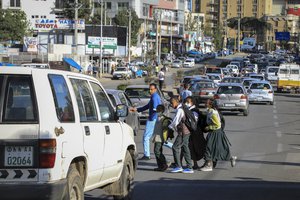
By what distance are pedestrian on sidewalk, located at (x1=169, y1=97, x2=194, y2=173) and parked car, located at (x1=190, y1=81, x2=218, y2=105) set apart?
23.7 metres

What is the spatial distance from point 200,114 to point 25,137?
327 inches

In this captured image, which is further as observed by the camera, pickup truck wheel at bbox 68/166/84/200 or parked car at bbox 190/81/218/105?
parked car at bbox 190/81/218/105

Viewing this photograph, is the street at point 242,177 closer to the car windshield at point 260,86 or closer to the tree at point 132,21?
the car windshield at point 260,86

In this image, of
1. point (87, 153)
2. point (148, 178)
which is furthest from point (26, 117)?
point (148, 178)

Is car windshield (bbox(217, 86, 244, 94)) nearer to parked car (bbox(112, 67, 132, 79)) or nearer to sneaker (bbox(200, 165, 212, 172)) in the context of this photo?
sneaker (bbox(200, 165, 212, 172))

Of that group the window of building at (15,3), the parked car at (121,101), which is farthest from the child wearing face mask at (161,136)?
the window of building at (15,3)

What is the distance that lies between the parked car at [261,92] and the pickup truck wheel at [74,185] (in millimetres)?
35250

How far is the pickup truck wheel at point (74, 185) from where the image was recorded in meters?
7.93

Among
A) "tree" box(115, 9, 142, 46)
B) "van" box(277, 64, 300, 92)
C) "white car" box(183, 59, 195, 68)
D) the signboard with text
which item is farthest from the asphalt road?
"tree" box(115, 9, 142, 46)

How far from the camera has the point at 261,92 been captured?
4281 centimetres

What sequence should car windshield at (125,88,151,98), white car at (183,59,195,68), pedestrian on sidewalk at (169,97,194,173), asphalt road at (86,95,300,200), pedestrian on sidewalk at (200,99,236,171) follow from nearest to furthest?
asphalt road at (86,95,300,200), pedestrian on sidewalk at (169,97,194,173), pedestrian on sidewalk at (200,99,236,171), car windshield at (125,88,151,98), white car at (183,59,195,68)

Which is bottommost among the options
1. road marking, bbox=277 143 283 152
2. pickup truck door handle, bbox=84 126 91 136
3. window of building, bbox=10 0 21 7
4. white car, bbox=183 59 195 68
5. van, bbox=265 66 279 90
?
white car, bbox=183 59 195 68

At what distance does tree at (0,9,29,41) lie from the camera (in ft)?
278

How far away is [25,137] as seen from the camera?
7375mm
